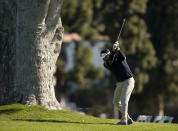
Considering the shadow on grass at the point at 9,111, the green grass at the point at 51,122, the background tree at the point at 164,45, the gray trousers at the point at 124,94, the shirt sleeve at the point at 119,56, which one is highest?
the background tree at the point at 164,45

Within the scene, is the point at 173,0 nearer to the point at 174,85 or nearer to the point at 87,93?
the point at 174,85

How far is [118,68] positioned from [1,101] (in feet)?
17.9

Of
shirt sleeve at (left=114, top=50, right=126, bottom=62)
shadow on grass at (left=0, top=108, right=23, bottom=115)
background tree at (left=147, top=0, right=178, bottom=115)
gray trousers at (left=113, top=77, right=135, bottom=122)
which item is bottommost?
shadow on grass at (left=0, top=108, right=23, bottom=115)

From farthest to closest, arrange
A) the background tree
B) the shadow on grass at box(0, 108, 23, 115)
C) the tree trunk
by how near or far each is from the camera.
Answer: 1. the background tree
2. the tree trunk
3. the shadow on grass at box(0, 108, 23, 115)

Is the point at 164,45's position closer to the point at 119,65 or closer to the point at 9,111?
the point at 9,111

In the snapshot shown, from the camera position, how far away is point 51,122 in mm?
15375

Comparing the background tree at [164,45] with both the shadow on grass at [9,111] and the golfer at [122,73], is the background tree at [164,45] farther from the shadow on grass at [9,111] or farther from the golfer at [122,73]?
the golfer at [122,73]

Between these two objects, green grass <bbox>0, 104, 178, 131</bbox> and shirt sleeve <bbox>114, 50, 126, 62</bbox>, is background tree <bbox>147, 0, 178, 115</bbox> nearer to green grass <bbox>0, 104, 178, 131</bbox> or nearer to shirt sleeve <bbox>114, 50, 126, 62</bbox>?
green grass <bbox>0, 104, 178, 131</bbox>

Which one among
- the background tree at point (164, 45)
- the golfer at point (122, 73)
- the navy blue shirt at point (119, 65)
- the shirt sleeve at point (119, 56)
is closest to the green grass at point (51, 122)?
the golfer at point (122, 73)

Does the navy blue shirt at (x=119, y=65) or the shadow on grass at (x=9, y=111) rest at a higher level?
the navy blue shirt at (x=119, y=65)

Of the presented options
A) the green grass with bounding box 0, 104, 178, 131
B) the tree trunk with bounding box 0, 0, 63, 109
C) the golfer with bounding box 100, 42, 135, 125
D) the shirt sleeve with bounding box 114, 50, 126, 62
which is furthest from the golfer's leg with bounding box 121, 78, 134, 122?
the tree trunk with bounding box 0, 0, 63, 109

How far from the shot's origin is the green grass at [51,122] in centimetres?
1401

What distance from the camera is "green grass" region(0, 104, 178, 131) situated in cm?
1401

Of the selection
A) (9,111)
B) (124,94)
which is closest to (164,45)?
(9,111)
